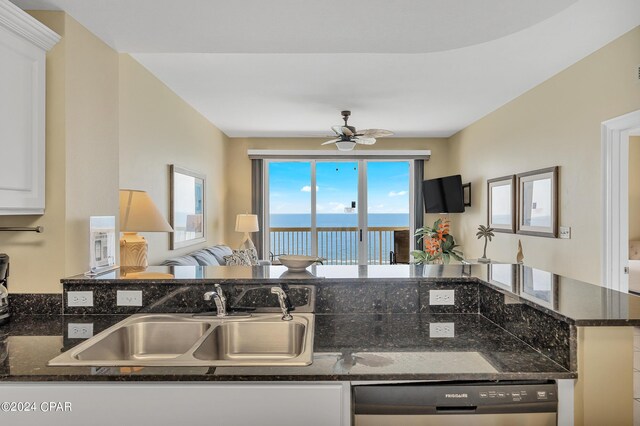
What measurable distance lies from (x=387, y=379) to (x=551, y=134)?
3.34 meters

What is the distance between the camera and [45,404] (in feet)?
3.92

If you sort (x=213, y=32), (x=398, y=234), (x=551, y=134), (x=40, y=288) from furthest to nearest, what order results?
1. (x=398, y=234)
2. (x=551, y=134)
3. (x=213, y=32)
4. (x=40, y=288)

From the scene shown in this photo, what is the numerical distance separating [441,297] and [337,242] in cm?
507

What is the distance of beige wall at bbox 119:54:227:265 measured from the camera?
306 centimetres

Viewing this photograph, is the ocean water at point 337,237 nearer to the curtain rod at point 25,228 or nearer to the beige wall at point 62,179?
the beige wall at point 62,179

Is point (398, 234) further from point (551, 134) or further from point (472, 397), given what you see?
point (472, 397)

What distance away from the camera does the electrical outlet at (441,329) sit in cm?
156

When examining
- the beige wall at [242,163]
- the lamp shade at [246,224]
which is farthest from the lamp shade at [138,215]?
the beige wall at [242,163]

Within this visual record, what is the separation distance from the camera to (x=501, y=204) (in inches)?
182

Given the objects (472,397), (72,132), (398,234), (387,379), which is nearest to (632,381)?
(472,397)

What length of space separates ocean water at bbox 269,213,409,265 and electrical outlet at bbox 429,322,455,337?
498cm

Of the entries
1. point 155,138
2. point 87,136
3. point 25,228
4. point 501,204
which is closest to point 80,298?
point 25,228

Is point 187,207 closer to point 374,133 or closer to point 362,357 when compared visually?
point 374,133

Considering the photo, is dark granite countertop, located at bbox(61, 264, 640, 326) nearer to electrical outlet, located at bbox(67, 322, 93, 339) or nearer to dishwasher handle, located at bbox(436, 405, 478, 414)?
electrical outlet, located at bbox(67, 322, 93, 339)
